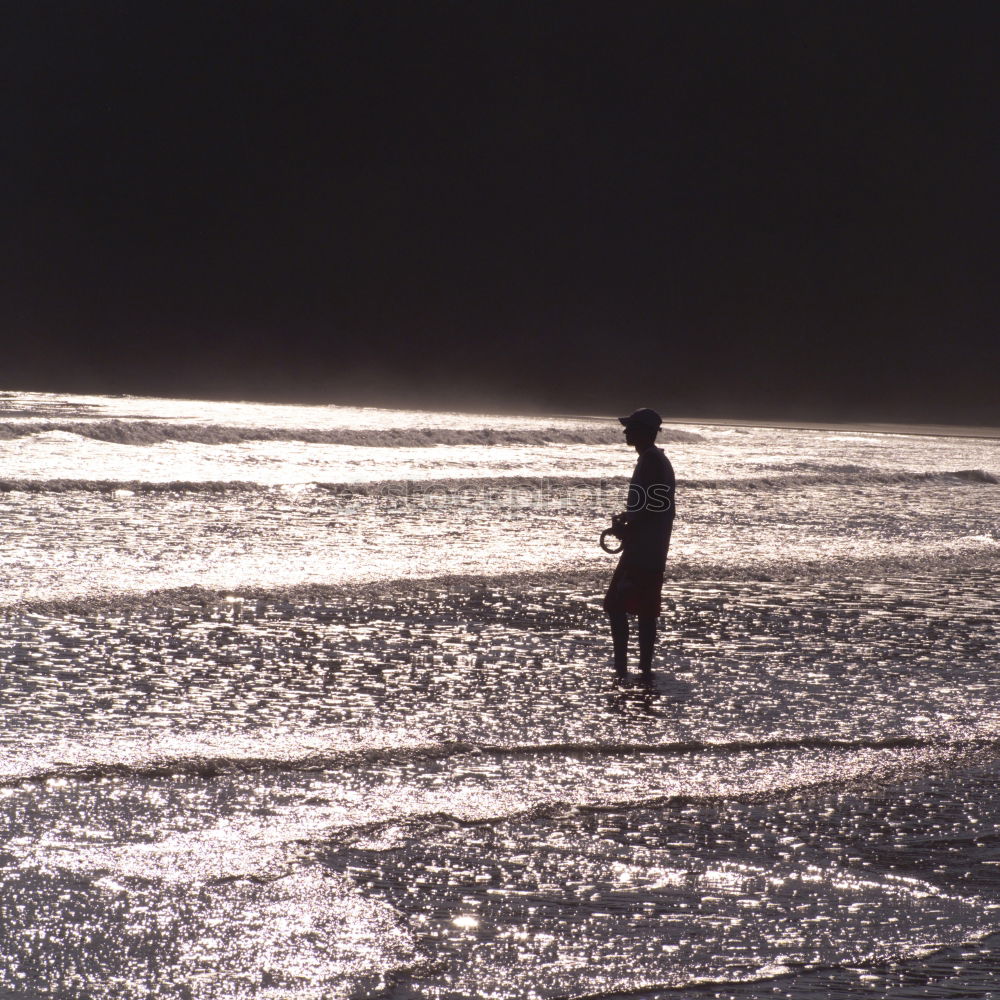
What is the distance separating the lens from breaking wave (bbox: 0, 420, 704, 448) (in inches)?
871

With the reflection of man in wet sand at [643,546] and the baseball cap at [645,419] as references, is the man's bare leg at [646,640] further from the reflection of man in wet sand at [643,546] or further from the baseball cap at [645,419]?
the baseball cap at [645,419]

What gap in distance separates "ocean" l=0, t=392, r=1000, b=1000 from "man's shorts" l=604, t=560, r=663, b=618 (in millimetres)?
288

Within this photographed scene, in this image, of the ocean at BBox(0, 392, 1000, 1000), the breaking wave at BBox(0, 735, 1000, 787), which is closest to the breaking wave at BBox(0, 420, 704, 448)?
the ocean at BBox(0, 392, 1000, 1000)

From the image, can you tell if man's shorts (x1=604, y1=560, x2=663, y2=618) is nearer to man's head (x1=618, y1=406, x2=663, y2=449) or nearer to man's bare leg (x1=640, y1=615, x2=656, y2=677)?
man's bare leg (x1=640, y1=615, x2=656, y2=677)

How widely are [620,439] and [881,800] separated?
81.7ft

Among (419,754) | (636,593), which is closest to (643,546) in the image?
(636,593)

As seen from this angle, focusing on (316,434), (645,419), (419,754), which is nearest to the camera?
(419,754)

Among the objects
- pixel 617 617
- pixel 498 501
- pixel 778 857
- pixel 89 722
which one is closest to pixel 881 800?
pixel 778 857

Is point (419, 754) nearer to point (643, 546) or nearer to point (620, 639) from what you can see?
point (620, 639)

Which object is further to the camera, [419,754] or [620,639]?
[620,639]

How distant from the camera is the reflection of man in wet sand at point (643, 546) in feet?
20.1

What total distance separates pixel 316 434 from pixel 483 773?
833 inches

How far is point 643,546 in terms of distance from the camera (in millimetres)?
6133

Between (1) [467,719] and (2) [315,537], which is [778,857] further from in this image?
(2) [315,537]
